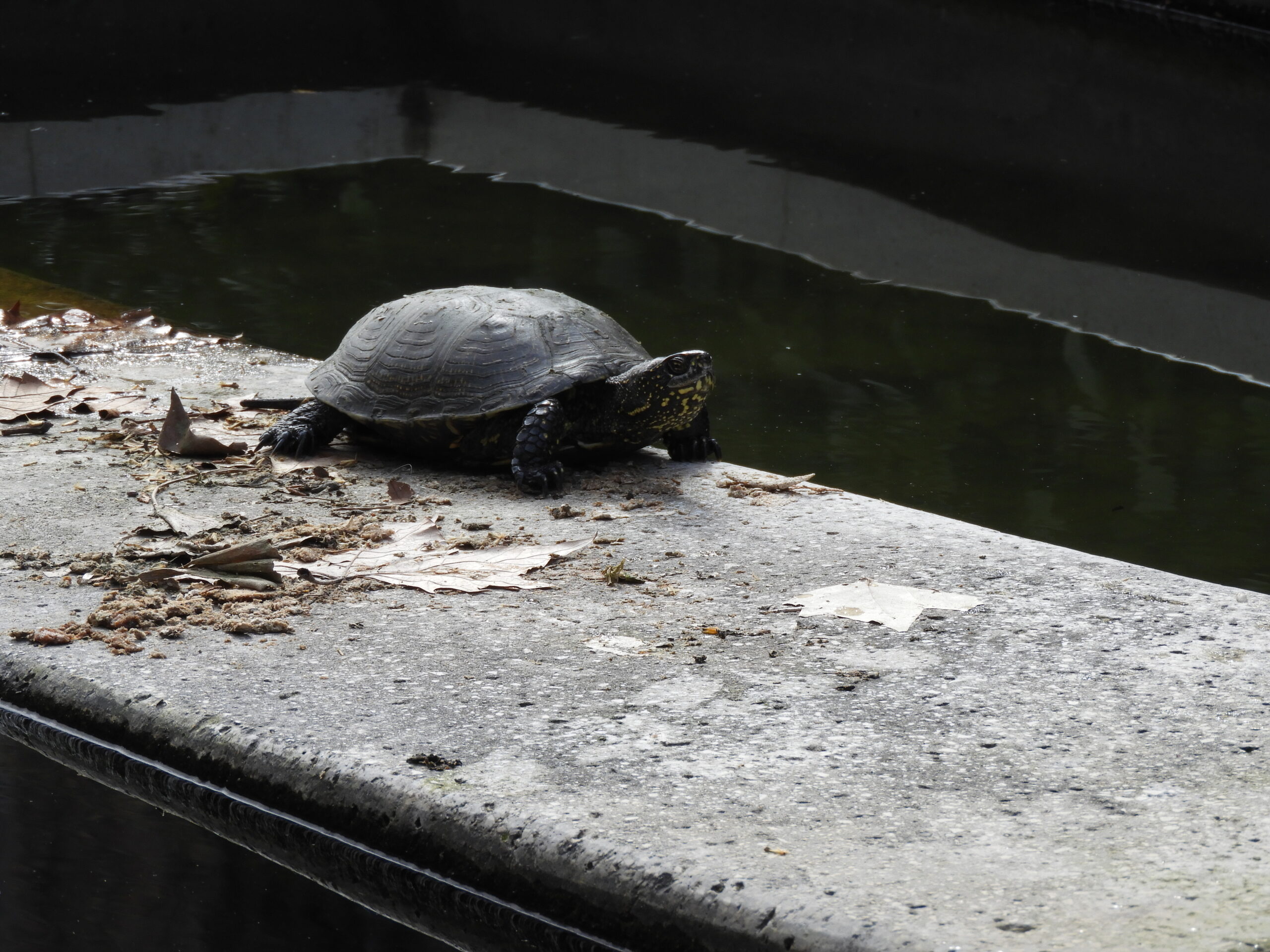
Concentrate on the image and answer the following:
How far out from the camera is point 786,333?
643 cm

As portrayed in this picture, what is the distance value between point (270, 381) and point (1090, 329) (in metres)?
3.88

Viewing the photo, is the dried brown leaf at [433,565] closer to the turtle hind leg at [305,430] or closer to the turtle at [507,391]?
the turtle at [507,391]

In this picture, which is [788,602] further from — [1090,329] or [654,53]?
[654,53]

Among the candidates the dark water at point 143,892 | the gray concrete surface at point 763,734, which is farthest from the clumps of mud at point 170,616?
the dark water at point 143,892

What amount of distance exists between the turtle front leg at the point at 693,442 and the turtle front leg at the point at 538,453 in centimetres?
45

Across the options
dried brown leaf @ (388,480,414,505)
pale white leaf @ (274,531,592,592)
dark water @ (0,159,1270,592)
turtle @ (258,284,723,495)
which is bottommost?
dark water @ (0,159,1270,592)

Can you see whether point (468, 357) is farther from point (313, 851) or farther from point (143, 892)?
point (143, 892)

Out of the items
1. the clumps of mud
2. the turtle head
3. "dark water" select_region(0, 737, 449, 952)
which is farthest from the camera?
the turtle head

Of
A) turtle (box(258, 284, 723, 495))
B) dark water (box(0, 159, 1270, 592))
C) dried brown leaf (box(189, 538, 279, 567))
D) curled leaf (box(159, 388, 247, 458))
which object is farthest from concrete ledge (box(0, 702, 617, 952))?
dark water (box(0, 159, 1270, 592))

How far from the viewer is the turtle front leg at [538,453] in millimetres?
3732

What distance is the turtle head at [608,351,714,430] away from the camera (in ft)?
12.6

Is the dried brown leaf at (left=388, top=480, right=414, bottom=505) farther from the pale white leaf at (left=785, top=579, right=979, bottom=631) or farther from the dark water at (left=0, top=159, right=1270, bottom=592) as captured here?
the dark water at (left=0, top=159, right=1270, bottom=592)

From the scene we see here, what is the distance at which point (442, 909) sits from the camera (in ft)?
7.07

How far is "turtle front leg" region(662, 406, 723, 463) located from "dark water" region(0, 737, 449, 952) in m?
2.10
